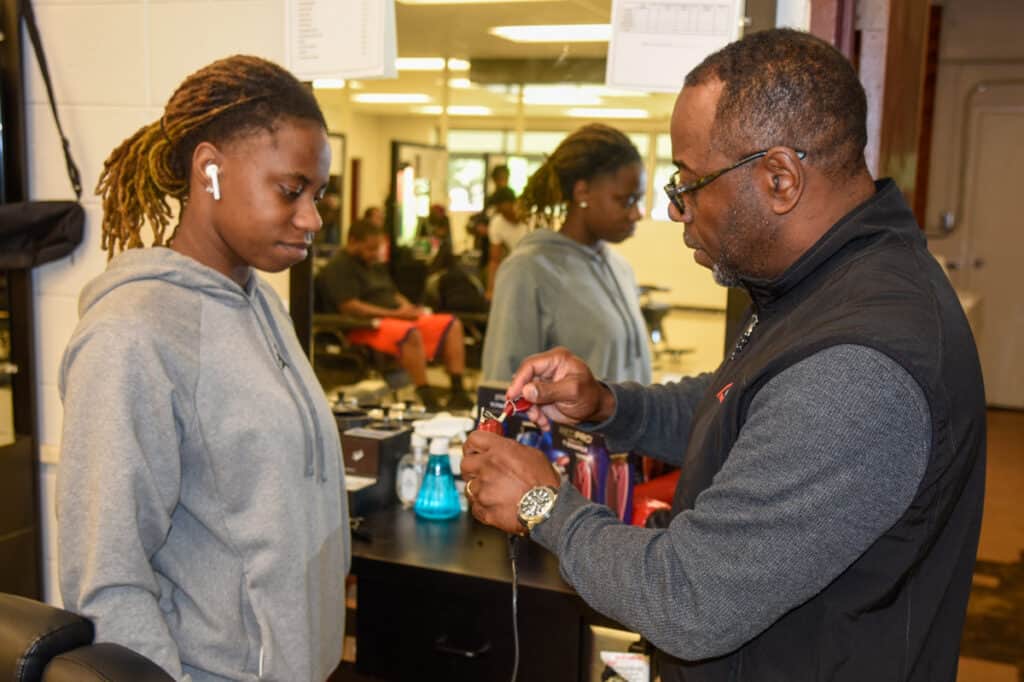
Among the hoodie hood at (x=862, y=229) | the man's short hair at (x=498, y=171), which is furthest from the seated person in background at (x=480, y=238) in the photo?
the hoodie hood at (x=862, y=229)

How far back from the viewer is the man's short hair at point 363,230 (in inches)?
129

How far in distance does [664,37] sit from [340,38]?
27.6 inches

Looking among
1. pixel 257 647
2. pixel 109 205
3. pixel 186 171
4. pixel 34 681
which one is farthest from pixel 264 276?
pixel 34 681

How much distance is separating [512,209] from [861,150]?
1.56 meters

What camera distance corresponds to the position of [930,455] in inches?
39.0

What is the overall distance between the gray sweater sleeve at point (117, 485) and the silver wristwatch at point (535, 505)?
→ 0.48m

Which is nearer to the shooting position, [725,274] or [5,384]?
[725,274]

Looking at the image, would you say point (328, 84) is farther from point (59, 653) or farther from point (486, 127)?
point (59, 653)

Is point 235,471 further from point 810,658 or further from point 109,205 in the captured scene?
point 810,658

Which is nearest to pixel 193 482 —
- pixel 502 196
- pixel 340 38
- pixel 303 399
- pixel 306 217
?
pixel 303 399

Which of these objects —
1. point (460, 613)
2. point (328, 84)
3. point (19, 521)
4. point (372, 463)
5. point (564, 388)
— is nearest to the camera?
point (564, 388)

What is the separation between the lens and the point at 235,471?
4.42 feet

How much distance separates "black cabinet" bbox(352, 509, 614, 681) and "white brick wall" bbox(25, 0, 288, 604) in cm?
78

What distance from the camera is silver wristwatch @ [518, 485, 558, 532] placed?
1199 mm
